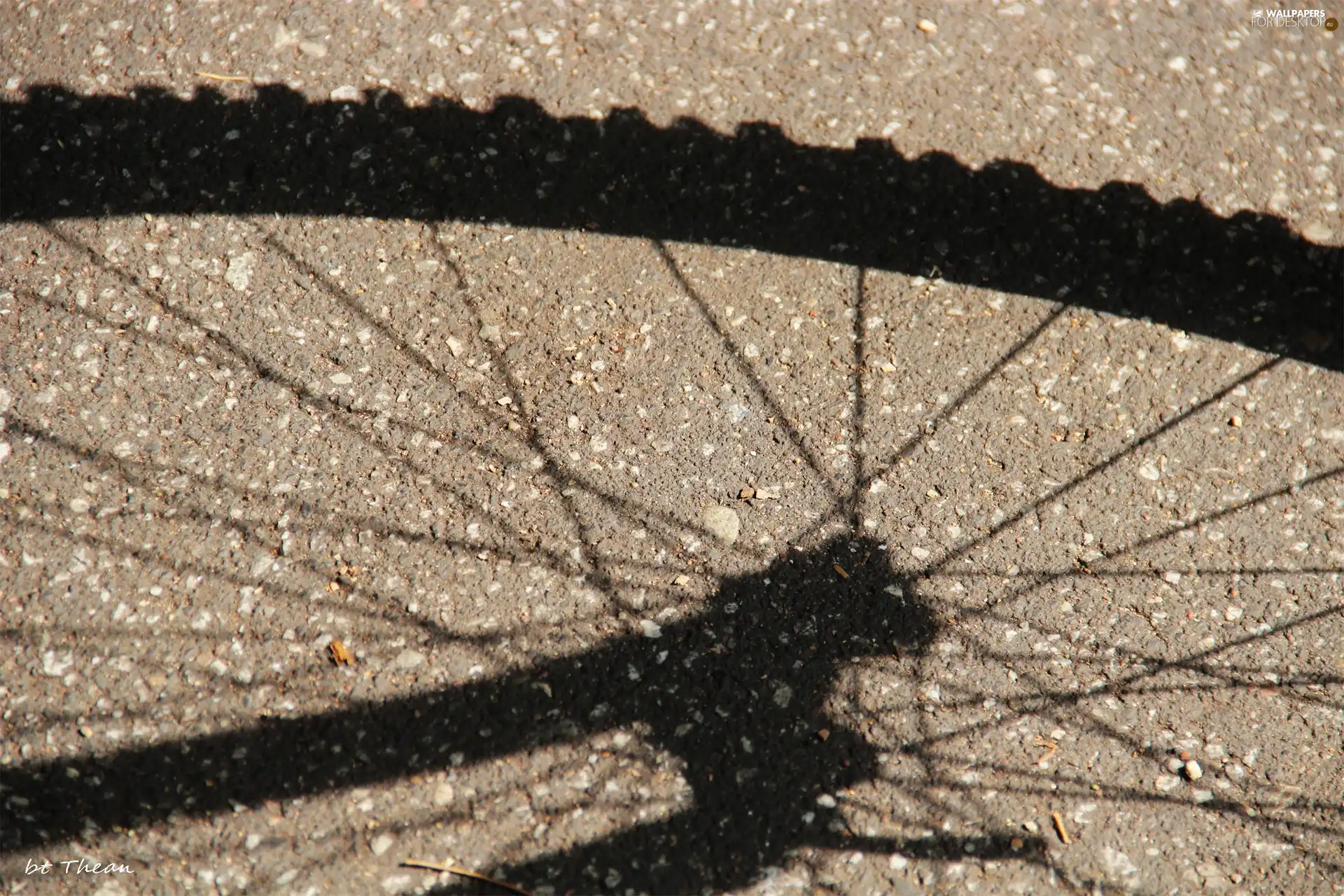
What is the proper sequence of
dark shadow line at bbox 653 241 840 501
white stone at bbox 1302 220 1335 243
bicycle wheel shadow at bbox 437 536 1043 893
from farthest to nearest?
1. white stone at bbox 1302 220 1335 243
2. dark shadow line at bbox 653 241 840 501
3. bicycle wheel shadow at bbox 437 536 1043 893

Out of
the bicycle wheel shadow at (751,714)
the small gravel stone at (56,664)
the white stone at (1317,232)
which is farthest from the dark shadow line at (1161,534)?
the small gravel stone at (56,664)

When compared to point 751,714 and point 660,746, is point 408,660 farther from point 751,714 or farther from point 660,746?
point 751,714

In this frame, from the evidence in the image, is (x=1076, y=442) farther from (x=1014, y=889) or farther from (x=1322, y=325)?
(x=1014, y=889)

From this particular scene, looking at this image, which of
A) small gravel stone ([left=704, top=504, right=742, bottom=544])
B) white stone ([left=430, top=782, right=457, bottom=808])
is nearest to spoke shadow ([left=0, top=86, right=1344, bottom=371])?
small gravel stone ([left=704, top=504, right=742, bottom=544])

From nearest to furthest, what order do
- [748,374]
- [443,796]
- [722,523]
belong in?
1. [443,796]
2. [722,523]
3. [748,374]

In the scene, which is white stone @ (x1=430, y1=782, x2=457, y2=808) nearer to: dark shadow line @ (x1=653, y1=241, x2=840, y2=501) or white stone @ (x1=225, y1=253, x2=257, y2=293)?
dark shadow line @ (x1=653, y1=241, x2=840, y2=501)

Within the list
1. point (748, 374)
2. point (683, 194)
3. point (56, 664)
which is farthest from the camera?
point (683, 194)

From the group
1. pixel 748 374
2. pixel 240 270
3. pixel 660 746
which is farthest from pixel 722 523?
pixel 240 270
